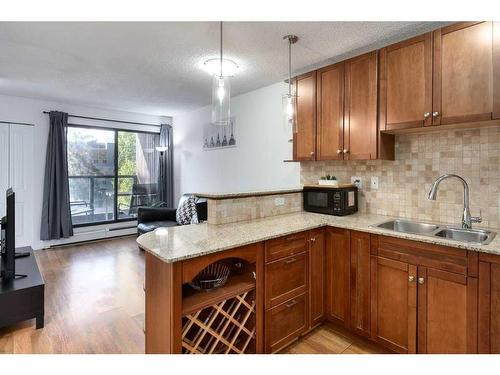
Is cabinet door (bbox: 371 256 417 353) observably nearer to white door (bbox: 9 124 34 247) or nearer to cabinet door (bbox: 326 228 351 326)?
cabinet door (bbox: 326 228 351 326)

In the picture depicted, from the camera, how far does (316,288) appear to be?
7.20ft

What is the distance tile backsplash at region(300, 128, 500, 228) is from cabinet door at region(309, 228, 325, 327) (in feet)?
2.56

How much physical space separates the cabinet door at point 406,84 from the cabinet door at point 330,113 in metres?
0.36

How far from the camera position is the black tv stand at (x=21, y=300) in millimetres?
2201

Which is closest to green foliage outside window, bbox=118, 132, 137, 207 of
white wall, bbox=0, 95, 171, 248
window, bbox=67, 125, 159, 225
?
window, bbox=67, 125, 159, 225

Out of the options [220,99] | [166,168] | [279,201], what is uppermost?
[220,99]

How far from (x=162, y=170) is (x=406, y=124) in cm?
473

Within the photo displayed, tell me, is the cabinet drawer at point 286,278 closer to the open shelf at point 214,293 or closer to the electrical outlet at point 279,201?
the open shelf at point 214,293

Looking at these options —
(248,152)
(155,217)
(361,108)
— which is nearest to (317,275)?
(361,108)

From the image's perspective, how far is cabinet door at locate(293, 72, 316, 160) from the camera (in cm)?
273

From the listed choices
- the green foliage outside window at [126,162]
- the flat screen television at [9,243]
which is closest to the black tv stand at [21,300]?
the flat screen television at [9,243]

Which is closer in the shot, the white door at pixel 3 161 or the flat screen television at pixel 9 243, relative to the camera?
the flat screen television at pixel 9 243

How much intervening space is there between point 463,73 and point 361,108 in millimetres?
706

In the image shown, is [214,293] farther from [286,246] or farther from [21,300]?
[21,300]
